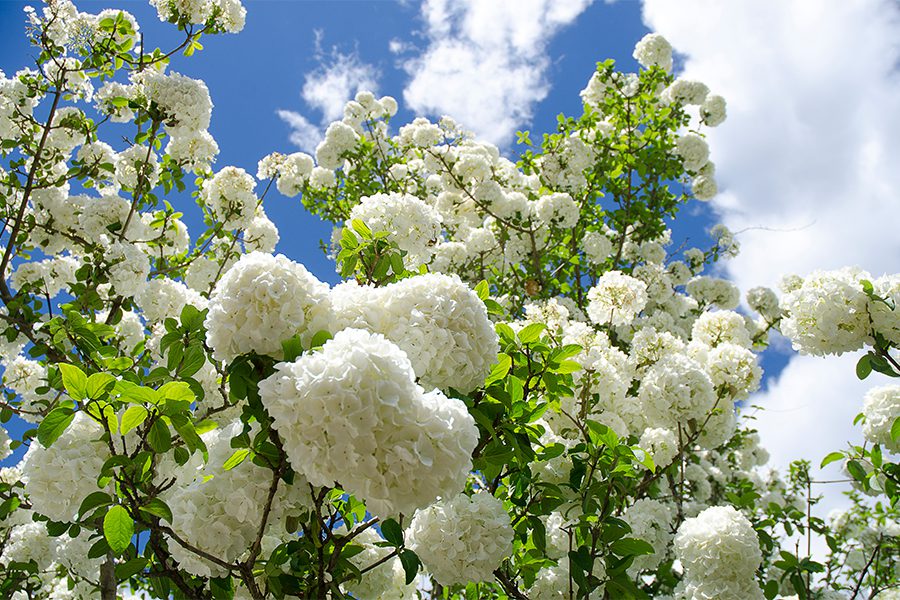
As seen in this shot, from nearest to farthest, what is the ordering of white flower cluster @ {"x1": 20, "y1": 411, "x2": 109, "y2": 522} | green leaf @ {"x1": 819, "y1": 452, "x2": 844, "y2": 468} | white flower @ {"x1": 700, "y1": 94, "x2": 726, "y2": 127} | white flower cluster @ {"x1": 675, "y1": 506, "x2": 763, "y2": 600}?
1. white flower cluster @ {"x1": 20, "y1": 411, "x2": 109, "y2": 522}
2. white flower cluster @ {"x1": 675, "y1": 506, "x2": 763, "y2": 600}
3. green leaf @ {"x1": 819, "y1": 452, "x2": 844, "y2": 468}
4. white flower @ {"x1": 700, "y1": 94, "x2": 726, "y2": 127}

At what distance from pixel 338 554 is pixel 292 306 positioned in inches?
39.3

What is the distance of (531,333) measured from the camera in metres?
2.53

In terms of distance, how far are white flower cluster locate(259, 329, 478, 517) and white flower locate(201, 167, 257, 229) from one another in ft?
13.6

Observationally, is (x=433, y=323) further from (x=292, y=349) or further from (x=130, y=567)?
(x=130, y=567)

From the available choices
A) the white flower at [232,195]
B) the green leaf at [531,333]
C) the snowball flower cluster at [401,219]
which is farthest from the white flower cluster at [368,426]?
the white flower at [232,195]

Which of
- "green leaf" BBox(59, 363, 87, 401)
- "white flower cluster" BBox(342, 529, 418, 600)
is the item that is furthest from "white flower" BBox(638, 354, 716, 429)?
"green leaf" BBox(59, 363, 87, 401)

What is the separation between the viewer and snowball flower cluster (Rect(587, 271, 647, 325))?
4.72 meters

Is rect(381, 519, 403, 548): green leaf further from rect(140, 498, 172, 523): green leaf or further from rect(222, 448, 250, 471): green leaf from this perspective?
rect(140, 498, 172, 523): green leaf

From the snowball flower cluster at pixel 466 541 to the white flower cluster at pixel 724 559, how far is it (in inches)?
54.4

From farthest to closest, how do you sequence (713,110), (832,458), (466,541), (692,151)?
(713,110) → (692,151) → (832,458) → (466,541)

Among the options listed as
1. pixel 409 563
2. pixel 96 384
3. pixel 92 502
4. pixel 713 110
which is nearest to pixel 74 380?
pixel 96 384

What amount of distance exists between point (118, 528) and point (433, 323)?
117cm

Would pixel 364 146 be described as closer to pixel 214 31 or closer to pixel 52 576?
pixel 214 31

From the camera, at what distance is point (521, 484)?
9.14 ft
